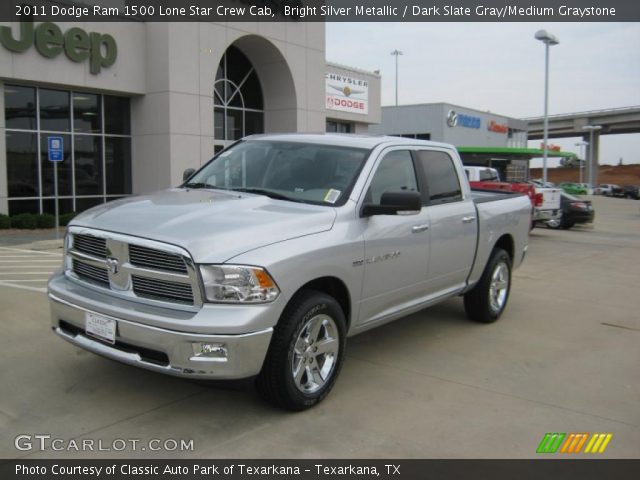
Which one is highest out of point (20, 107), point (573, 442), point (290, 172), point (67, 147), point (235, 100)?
point (235, 100)

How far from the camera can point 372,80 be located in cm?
3284

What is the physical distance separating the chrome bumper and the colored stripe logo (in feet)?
6.21

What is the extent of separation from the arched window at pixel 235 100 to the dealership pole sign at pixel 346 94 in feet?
16.6

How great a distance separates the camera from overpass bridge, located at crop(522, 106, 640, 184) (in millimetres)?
87625

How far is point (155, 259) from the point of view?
3.93 metres

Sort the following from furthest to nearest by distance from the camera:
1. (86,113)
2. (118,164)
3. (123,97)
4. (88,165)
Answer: (118,164) → (123,97) → (88,165) → (86,113)

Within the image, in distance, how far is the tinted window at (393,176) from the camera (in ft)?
16.7

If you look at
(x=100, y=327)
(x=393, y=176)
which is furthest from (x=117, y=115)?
(x=100, y=327)

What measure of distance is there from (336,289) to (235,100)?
20.5 meters

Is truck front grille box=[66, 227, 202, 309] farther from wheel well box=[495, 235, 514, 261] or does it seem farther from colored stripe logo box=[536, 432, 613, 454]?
wheel well box=[495, 235, 514, 261]

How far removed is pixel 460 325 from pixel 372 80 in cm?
2757

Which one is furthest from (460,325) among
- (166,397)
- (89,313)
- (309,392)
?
(89,313)

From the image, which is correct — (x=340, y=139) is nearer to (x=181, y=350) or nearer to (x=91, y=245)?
(x=91, y=245)
